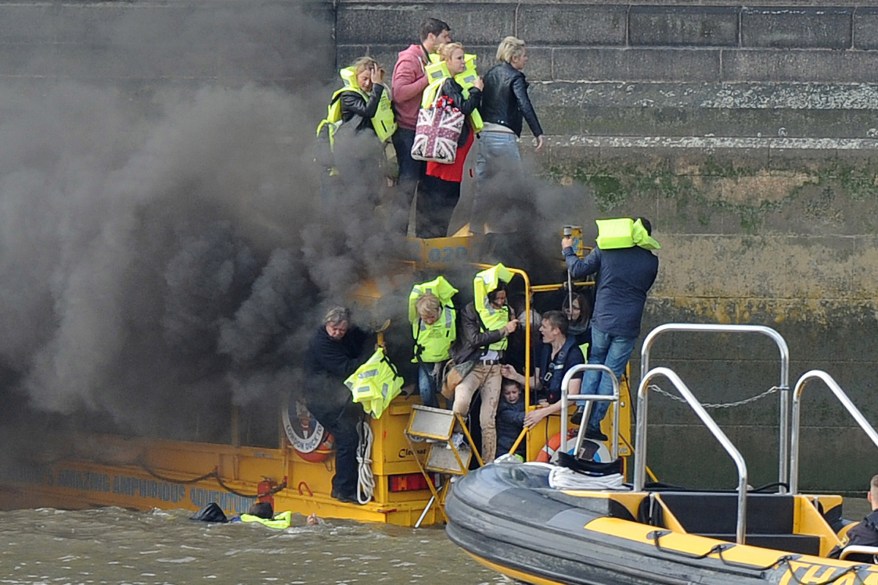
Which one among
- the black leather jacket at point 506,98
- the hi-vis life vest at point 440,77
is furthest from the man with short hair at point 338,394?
the black leather jacket at point 506,98

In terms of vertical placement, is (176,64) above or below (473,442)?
above

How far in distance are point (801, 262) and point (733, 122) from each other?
131cm

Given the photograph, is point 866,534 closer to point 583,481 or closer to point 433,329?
point 583,481

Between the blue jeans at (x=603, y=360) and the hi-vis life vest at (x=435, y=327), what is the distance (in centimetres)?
97

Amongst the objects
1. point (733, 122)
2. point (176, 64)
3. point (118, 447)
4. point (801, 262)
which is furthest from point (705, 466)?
point (176, 64)

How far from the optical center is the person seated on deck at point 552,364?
1090 cm

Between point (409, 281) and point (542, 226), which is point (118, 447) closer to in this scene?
point (409, 281)

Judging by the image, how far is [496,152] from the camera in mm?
11602

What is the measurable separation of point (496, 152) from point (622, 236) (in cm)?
135

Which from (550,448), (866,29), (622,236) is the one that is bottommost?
(550,448)

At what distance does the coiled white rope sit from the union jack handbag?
6.34 ft

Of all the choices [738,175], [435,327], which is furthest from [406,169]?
[738,175]

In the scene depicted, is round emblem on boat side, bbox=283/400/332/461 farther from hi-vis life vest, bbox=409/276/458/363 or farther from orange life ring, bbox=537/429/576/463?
orange life ring, bbox=537/429/576/463

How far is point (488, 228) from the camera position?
11625 mm
